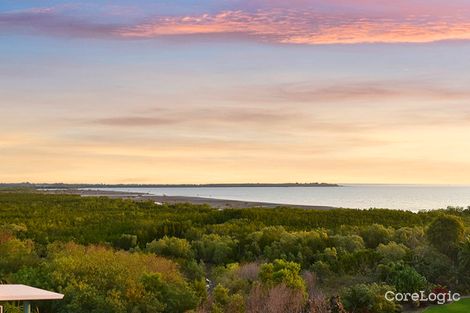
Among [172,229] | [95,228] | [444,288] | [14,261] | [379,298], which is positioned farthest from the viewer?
[95,228]

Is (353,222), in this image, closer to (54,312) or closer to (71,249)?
(71,249)

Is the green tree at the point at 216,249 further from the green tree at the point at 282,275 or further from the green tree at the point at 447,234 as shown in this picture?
the green tree at the point at 447,234

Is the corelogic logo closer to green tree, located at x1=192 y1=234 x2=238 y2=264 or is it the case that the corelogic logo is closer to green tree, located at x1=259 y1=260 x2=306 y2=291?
green tree, located at x1=259 y1=260 x2=306 y2=291

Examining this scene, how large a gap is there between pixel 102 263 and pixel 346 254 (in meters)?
9.54

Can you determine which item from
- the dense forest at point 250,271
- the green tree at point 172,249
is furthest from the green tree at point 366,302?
the green tree at point 172,249

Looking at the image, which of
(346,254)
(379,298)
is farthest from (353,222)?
(379,298)

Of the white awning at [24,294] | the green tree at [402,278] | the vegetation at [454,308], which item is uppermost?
the white awning at [24,294]

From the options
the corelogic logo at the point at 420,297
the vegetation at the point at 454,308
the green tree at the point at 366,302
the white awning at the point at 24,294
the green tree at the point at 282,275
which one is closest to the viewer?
the white awning at the point at 24,294

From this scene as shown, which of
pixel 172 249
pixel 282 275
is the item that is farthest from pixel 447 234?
pixel 172 249

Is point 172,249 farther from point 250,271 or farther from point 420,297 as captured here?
point 420,297

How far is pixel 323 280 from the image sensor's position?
67.8 feet

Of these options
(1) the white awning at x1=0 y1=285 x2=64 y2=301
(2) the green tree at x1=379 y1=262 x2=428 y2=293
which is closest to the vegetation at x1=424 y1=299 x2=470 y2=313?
(2) the green tree at x1=379 y1=262 x2=428 y2=293

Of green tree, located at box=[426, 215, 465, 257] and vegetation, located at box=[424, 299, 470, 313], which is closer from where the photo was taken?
vegetation, located at box=[424, 299, 470, 313]

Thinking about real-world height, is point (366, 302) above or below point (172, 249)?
below
